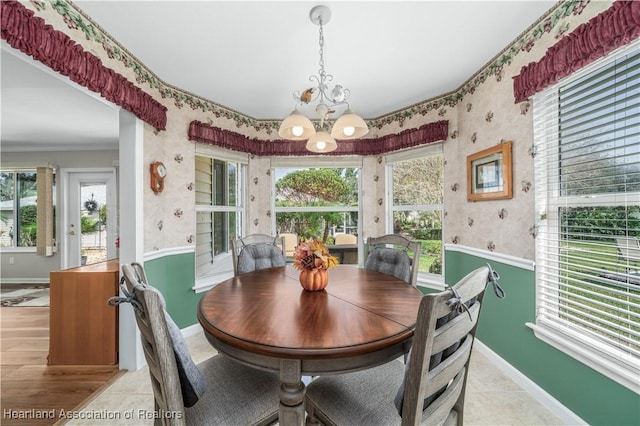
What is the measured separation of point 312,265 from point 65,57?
71.0 inches

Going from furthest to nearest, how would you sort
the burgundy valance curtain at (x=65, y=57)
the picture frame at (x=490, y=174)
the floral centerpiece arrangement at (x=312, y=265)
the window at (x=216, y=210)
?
1. the window at (x=216, y=210)
2. the picture frame at (x=490, y=174)
3. the floral centerpiece arrangement at (x=312, y=265)
4. the burgundy valance curtain at (x=65, y=57)

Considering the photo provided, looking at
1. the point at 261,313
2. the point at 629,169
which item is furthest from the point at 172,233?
the point at 629,169

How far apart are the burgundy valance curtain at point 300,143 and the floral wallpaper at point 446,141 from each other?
0.39 feet

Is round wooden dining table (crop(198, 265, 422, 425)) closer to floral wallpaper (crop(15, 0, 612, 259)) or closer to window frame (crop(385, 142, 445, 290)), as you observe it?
floral wallpaper (crop(15, 0, 612, 259))

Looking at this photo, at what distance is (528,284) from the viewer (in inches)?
77.6

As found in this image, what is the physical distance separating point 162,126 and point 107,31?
772 mm

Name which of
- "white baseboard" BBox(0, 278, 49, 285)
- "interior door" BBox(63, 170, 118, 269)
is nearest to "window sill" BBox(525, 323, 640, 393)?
"interior door" BBox(63, 170, 118, 269)

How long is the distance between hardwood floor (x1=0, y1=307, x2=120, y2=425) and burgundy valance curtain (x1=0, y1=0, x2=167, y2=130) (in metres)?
2.07

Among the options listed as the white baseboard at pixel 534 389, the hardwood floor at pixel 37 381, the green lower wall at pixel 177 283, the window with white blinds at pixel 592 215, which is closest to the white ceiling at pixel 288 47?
the window with white blinds at pixel 592 215

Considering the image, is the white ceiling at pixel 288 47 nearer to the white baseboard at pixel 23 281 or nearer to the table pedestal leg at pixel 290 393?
the table pedestal leg at pixel 290 393

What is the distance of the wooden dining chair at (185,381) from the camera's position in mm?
913

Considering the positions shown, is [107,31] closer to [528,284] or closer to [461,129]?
[461,129]

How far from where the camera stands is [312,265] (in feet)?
5.32

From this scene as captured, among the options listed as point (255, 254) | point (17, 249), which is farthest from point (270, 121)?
point (17, 249)
